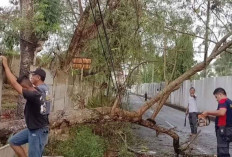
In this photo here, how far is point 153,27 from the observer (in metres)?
10.4

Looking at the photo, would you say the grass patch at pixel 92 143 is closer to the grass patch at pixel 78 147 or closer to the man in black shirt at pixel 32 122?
the grass patch at pixel 78 147

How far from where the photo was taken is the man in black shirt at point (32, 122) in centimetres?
452

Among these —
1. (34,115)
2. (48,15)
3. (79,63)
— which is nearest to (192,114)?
(79,63)

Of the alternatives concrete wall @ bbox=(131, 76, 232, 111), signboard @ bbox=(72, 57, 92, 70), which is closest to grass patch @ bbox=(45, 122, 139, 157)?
signboard @ bbox=(72, 57, 92, 70)

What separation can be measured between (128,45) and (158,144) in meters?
3.18

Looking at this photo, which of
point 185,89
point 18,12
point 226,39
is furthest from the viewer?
point 185,89

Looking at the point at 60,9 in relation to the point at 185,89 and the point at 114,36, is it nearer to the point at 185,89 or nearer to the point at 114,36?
the point at 114,36

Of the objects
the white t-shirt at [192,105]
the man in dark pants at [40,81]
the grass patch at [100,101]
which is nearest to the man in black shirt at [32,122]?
the man in dark pants at [40,81]

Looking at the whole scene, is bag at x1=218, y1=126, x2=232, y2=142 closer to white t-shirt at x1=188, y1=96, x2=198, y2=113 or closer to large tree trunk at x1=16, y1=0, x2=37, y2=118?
white t-shirt at x1=188, y1=96, x2=198, y2=113

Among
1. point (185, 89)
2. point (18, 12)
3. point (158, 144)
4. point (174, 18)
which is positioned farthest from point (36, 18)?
point (185, 89)

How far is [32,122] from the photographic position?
4742mm

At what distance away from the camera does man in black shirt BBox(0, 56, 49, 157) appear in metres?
4.52

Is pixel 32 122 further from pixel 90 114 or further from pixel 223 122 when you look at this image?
pixel 223 122

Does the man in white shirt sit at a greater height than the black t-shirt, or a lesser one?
lesser
